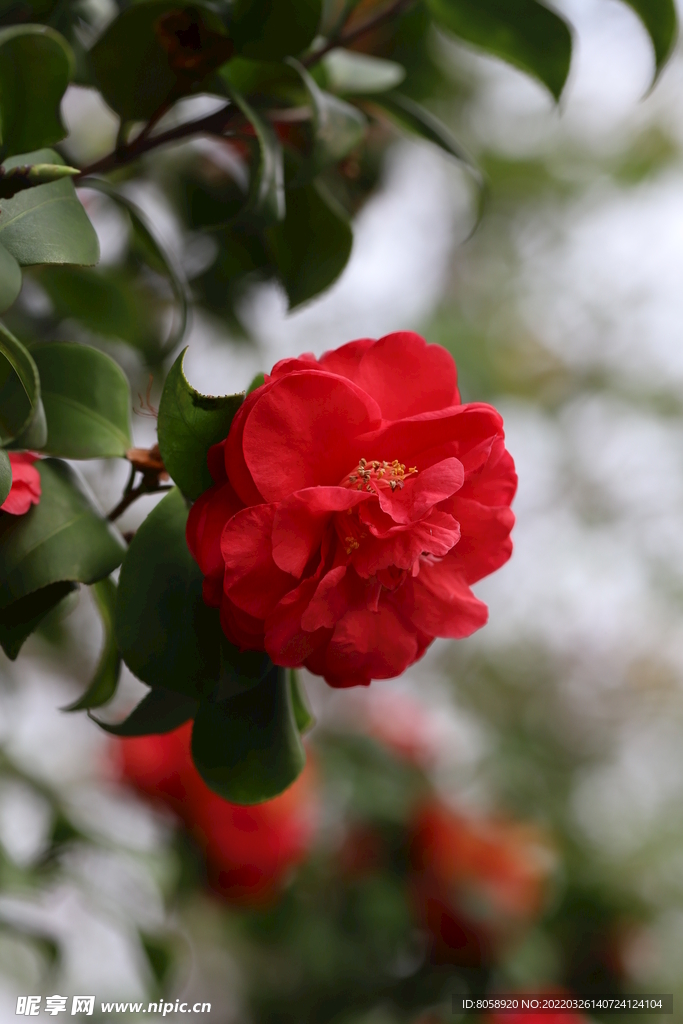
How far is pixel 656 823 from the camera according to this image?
86.0 inches

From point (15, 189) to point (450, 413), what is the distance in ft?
0.75

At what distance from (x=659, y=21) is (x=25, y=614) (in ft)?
1.98

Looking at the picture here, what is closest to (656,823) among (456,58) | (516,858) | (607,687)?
(607,687)

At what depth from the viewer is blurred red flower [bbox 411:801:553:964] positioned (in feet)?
3.84

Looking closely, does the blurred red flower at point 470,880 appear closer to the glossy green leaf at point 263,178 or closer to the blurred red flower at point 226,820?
the blurred red flower at point 226,820

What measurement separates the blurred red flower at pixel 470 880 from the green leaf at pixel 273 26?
1.17 meters

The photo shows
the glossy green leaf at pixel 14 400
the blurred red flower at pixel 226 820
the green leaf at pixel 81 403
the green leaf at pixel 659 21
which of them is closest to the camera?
the glossy green leaf at pixel 14 400

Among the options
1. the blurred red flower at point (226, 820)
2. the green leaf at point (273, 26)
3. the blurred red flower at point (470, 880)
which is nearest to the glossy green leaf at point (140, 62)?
the green leaf at point (273, 26)

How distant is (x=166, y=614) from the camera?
1.34ft

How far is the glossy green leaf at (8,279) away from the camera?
335 millimetres

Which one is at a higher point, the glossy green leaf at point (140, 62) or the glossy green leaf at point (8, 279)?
the glossy green leaf at point (140, 62)

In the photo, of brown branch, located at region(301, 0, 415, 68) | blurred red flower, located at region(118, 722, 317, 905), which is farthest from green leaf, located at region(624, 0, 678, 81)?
blurred red flower, located at region(118, 722, 317, 905)

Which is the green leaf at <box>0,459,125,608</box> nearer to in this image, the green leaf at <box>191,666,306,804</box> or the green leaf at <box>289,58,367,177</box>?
the green leaf at <box>191,666,306,804</box>

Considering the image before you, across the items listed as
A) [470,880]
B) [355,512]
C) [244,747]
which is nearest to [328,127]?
[355,512]
